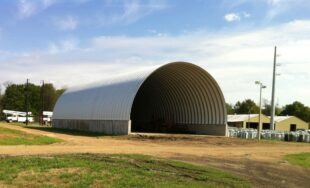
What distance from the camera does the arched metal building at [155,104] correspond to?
2125 inches

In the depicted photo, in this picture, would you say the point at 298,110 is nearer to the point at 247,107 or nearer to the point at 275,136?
the point at 247,107

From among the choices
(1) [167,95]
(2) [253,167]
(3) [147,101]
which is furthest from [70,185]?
(3) [147,101]

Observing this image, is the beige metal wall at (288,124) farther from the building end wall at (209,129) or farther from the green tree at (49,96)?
the green tree at (49,96)

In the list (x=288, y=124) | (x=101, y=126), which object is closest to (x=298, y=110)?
(x=288, y=124)

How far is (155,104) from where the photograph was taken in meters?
70.8

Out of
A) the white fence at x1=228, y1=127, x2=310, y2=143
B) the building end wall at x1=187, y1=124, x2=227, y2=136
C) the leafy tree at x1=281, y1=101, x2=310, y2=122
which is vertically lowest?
the white fence at x1=228, y1=127, x2=310, y2=143

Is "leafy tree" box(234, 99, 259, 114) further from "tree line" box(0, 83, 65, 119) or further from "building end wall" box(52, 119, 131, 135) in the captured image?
"building end wall" box(52, 119, 131, 135)

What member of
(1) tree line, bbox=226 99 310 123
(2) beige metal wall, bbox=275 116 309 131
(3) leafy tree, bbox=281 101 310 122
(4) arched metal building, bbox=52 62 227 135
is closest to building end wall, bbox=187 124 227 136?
(4) arched metal building, bbox=52 62 227 135

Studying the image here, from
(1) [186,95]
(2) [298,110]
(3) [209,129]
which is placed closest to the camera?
(3) [209,129]

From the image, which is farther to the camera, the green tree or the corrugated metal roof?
the green tree

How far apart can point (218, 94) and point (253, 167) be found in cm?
3450

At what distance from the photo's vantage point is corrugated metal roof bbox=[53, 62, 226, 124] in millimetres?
53938

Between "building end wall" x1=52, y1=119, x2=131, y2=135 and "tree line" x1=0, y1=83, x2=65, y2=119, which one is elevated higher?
"tree line" x1=0, y1=83, x2=65, y2=119

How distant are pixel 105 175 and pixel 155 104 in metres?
54.6
